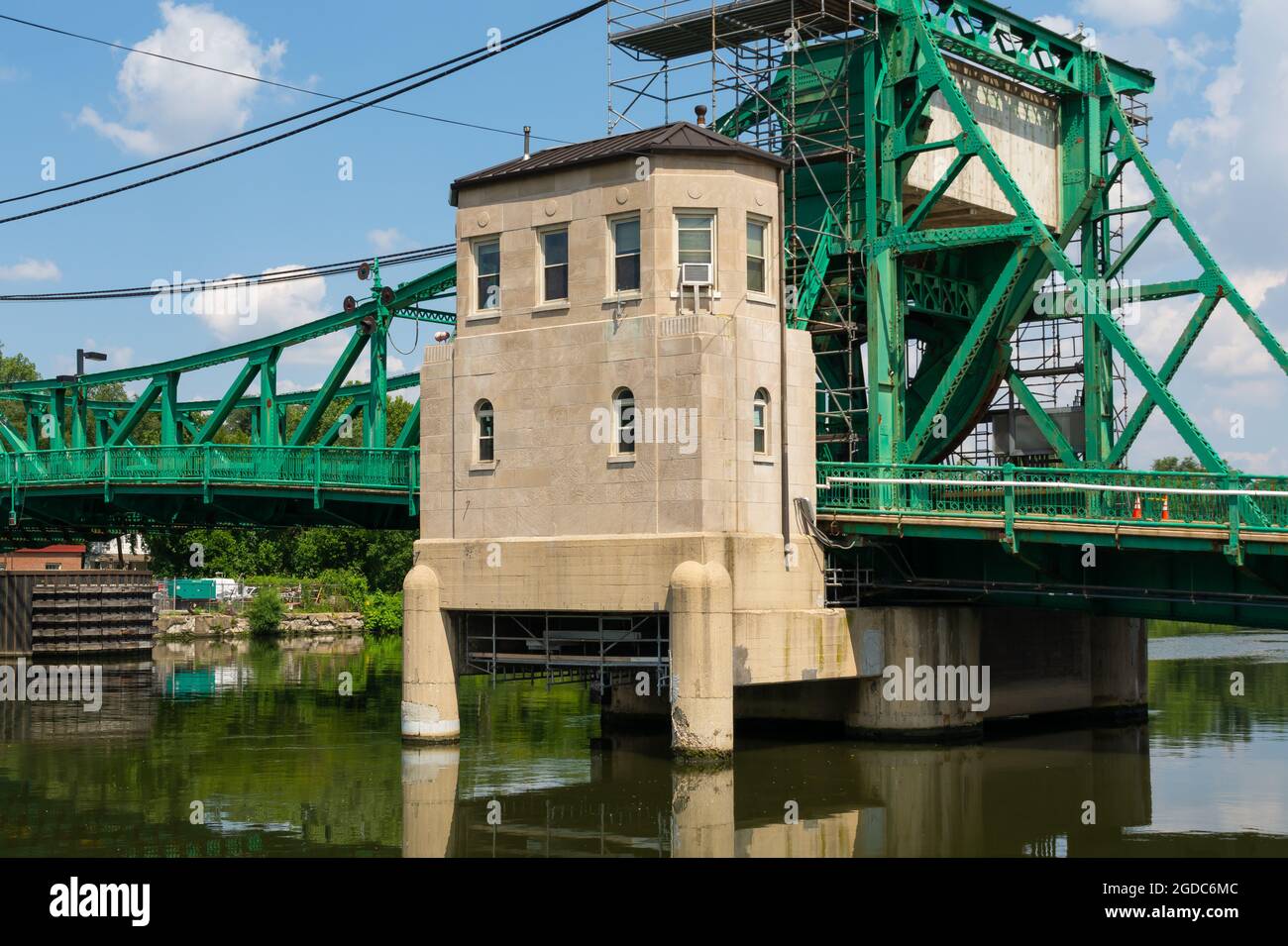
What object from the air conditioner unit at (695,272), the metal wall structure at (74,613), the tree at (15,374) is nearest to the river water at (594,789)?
the air conditioner unit at (695,272)

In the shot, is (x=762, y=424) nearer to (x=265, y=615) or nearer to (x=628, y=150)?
(x=628, y=150)

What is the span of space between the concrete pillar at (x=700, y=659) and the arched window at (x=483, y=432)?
680cm

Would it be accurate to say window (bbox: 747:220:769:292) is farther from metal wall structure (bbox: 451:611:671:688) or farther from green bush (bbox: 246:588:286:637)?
green bush (bbox: 246:588:286:637)

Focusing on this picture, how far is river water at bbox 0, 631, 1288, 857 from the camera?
28.0 m

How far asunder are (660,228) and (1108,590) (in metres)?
12.4

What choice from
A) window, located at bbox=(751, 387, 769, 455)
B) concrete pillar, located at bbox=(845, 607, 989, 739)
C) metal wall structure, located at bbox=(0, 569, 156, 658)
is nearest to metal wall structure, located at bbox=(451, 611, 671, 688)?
window, located at bbox=(751, 387, 769, 455)

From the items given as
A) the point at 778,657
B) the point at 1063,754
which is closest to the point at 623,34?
the point at 778,657

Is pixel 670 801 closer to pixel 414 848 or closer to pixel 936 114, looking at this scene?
pixel 414 848

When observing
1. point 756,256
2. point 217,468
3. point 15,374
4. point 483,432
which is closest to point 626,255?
point 756,256

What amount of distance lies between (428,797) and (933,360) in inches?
954

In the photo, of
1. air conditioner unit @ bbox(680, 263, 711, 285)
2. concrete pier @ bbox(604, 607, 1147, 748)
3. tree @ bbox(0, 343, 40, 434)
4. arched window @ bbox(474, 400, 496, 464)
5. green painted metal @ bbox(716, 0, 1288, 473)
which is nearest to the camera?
air conditioner unit @ bbox(680, 263, 711, 285)

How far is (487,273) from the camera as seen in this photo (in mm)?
39125

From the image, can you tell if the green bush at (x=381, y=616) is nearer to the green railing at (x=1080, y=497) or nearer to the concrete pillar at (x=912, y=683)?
the green railing at (x=1080, y=497)

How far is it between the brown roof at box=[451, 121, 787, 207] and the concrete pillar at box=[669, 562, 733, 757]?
9029 mm
